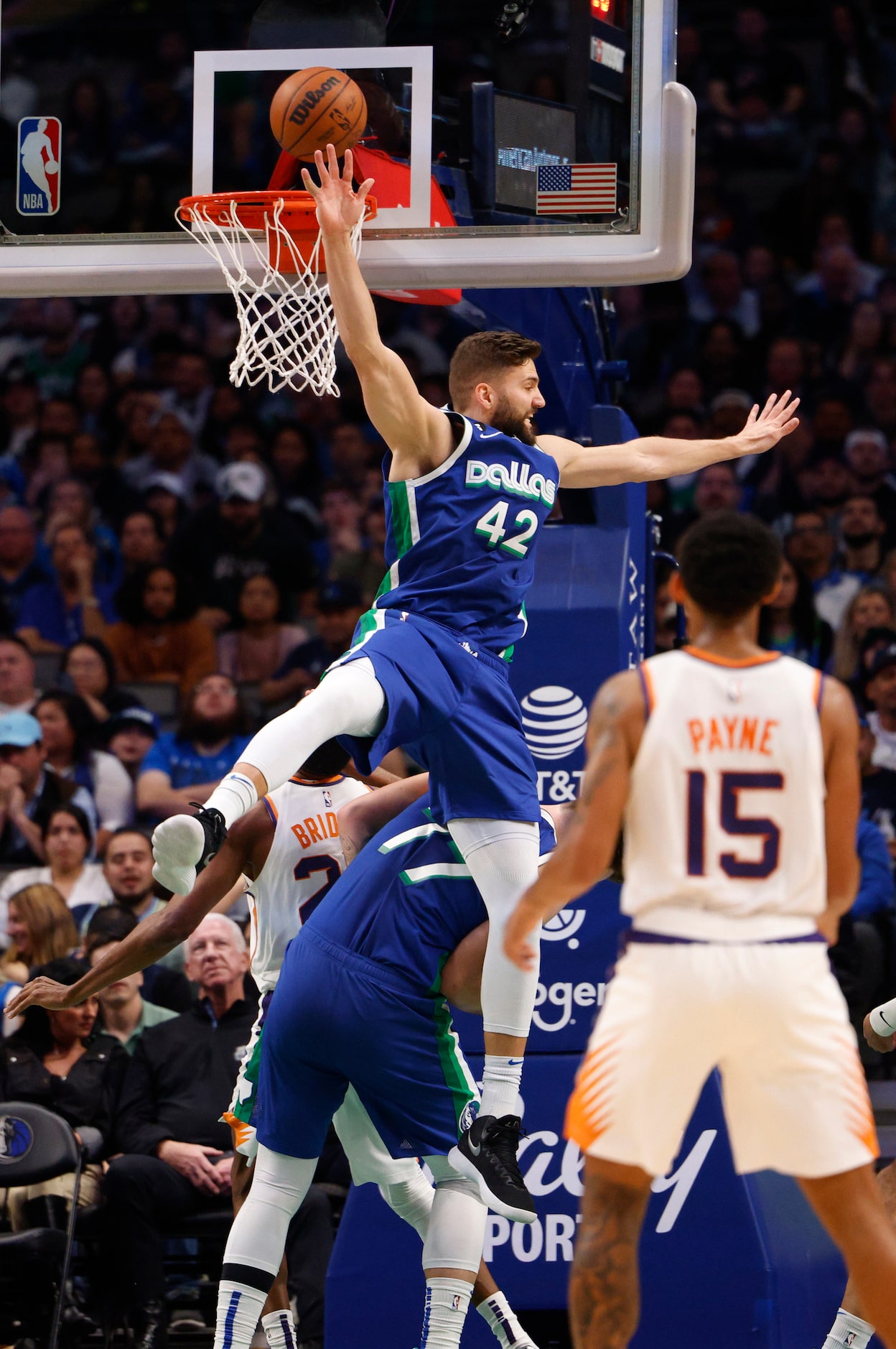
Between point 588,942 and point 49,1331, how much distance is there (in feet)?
9.06

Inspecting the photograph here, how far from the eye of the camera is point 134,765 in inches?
434

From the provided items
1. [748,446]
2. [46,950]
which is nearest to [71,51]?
[46,950]

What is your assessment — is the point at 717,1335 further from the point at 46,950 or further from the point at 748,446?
the point at 46,950

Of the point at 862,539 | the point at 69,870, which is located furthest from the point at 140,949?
the point at 862,539

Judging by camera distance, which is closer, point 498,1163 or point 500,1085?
point 498,1163

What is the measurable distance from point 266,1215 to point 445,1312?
0.65m

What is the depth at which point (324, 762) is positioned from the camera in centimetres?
677

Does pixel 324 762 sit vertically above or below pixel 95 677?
above

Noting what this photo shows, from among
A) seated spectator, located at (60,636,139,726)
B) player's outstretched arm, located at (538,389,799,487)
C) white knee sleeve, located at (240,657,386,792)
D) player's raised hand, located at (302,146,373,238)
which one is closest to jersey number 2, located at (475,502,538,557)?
player's outstretched arm, located at (538,389,799,487)

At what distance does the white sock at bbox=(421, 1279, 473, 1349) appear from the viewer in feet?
18.6

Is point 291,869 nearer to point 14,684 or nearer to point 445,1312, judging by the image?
point 445,1312

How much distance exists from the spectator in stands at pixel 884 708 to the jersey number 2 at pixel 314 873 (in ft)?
14.4

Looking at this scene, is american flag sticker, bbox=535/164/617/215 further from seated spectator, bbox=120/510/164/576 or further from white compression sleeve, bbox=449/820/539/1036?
seated spectator, bbox=120/510/164/576

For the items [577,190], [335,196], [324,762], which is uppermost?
[577,190]
